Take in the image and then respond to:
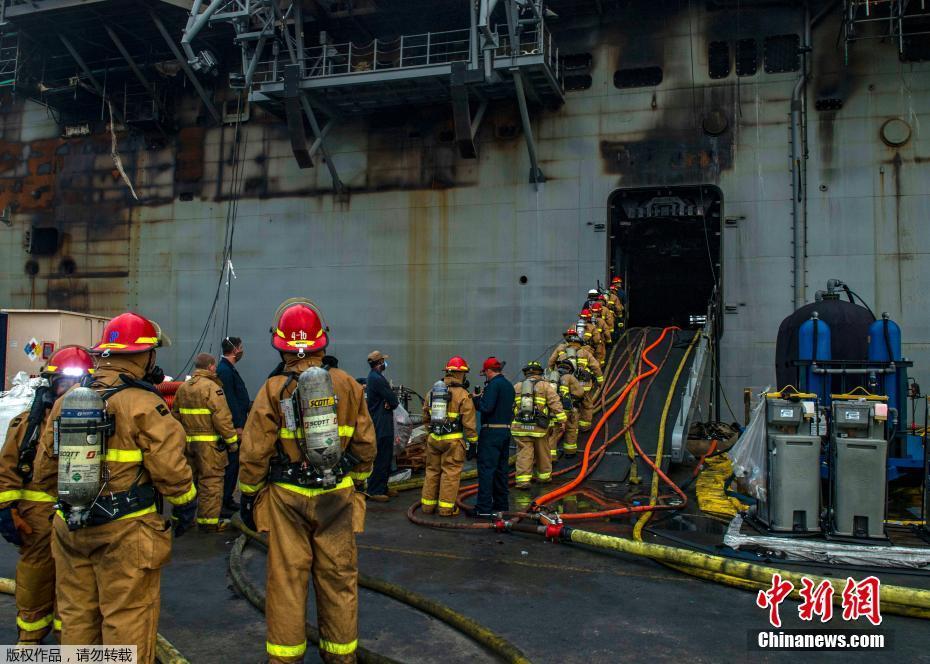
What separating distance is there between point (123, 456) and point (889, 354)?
671 centimetres

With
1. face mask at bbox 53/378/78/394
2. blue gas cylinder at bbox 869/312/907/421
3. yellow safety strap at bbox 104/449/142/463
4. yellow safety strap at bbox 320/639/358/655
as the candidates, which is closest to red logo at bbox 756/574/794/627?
yellow safety strap at bbox 320/639/358/655

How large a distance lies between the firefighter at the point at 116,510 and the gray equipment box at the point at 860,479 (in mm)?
5116

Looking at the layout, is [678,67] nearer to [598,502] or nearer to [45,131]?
[598,502]

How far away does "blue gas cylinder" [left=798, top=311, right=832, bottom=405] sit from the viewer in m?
6.63

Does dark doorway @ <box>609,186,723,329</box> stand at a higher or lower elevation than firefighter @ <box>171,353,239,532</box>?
higher

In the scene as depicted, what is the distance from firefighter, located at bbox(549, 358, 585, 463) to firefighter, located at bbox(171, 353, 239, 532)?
15.5ft

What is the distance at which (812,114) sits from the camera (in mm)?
12859

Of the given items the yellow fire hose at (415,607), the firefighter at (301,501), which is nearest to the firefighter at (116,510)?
the firefighter at (301,501)

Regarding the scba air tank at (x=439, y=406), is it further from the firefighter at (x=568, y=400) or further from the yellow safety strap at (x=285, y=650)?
the yellow safety strap at (x=285, y=650)

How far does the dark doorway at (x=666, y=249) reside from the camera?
13938mm

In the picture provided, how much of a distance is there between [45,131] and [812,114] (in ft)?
59.7

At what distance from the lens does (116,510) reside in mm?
2992

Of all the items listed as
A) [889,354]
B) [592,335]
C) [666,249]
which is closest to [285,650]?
[889,354]

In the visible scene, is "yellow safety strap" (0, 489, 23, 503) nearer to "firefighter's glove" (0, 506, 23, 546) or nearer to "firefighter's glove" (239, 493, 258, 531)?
"firefighter's glove" (0, 506, 23, 546)
